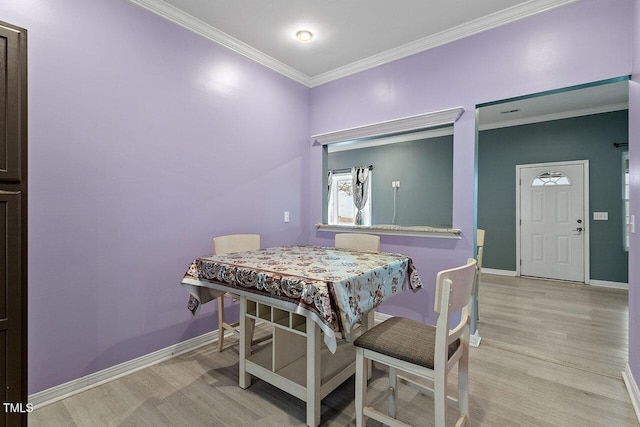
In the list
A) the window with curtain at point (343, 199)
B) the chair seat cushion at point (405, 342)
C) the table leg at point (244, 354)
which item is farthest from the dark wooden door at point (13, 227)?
the window with curtain at point (343, 199)

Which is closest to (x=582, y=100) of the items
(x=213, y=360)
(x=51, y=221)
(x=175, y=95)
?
(x=175, y=95)

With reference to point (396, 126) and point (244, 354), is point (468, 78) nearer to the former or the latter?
point (396, 126)

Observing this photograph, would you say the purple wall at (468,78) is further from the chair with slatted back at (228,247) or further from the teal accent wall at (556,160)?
the teal accent wall at (556,160)

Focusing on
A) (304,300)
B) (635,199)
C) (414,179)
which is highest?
(414,179)

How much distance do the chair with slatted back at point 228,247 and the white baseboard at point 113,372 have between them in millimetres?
254

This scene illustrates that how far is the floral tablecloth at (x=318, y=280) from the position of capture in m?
1.42

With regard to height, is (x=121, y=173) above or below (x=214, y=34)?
below

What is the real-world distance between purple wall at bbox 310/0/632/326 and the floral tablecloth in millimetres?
971

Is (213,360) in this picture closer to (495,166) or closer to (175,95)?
(175,95)

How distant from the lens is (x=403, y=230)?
310 centimetres

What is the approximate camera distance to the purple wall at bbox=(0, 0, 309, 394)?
73.2 inches

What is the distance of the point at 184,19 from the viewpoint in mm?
2525

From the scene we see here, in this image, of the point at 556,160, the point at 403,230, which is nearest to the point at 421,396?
the point at 403,230

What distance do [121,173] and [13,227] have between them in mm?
1104
